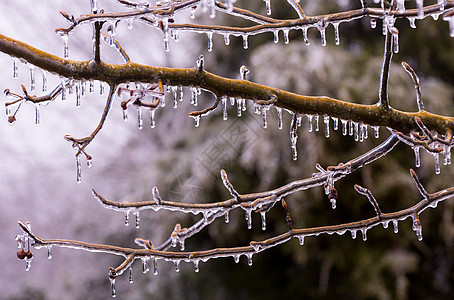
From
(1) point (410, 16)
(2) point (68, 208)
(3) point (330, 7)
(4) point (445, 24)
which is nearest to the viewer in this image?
(1) point (410, 16)

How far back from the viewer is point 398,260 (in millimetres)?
2904

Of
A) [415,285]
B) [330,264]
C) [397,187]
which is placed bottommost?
[415,285]

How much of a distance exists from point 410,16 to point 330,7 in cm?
222

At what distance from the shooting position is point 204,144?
10.6 ft

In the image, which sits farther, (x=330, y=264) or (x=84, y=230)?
(x=84, y=230)

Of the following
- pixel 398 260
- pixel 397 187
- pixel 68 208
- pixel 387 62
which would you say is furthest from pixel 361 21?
pixel 68 208

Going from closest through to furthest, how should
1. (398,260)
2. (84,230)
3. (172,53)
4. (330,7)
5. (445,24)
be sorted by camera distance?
(398,260) → (330,7) → (445,24) → (84,230) → (172,53)

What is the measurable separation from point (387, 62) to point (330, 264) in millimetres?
2130

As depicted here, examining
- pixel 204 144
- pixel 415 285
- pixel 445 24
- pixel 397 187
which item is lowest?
pixel 415 285

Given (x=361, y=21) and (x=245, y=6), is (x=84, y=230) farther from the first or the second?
(x=361, y=21)

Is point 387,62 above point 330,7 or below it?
below

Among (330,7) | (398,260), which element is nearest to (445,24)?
(330,7)

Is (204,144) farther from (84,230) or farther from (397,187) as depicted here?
(84,230)

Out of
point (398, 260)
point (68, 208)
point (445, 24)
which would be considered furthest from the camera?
point (68, 208)
